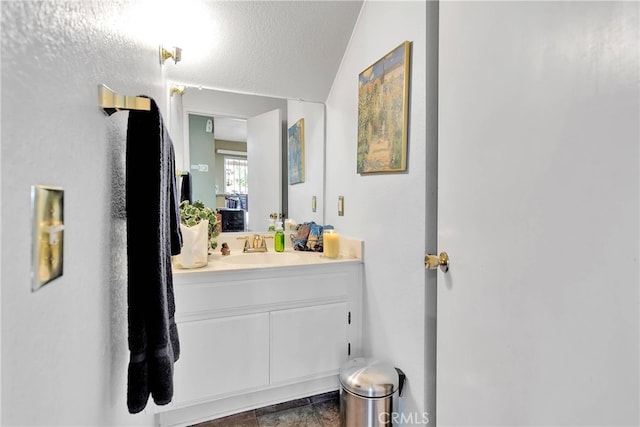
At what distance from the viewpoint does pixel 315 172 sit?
2143 mm

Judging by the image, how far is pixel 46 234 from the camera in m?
0.38

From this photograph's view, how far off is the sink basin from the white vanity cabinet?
0.87ft

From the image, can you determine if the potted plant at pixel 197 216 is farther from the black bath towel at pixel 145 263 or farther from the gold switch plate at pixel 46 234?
the gold switch plate at pixel 46 234

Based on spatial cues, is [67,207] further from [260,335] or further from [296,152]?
[296,152]

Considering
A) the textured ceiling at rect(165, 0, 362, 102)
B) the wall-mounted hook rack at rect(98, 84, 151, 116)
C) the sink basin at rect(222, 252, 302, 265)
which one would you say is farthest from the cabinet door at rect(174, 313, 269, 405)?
the textured ceiling at rect(165, 0, 362, 102)

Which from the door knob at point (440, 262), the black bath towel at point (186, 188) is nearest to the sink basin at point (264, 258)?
the black bath towel at point (186, 188)

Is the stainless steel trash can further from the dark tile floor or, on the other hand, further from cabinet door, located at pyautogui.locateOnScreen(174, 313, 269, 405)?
cabinet door, located at pyautogui.locateOnScreen(174, 313, 269, 405)

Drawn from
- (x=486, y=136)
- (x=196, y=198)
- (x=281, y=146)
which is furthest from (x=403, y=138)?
(x=196, y=198)

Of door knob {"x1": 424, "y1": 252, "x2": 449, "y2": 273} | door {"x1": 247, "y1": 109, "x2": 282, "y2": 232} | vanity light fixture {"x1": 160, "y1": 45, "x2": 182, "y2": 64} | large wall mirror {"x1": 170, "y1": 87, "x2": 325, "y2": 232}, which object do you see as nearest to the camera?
door knob {"x1": 424, "y1": 252, "x2": 449, "y2": 273}

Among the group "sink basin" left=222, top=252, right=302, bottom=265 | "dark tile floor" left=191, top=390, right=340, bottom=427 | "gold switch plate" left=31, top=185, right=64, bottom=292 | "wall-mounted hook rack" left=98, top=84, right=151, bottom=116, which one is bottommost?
"dark tile floor" left=191, top=390, right=340, bottom=427

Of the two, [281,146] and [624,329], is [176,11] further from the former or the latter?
[624,329]

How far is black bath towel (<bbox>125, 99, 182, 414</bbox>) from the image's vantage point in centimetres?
67

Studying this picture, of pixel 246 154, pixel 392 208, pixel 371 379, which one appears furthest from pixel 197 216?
pixel 371 379

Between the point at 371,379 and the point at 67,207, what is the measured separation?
1.28 m
